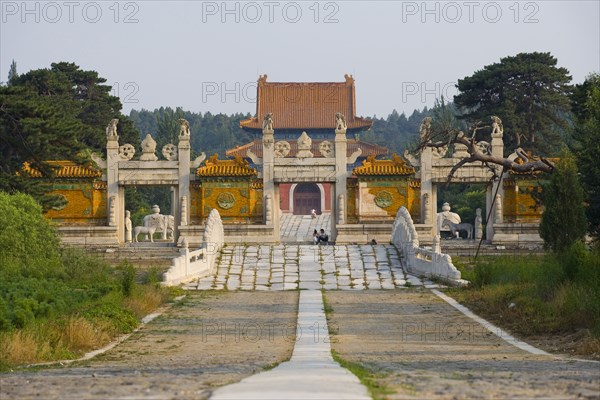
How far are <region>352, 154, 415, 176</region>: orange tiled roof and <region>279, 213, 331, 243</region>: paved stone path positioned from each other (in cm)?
1035

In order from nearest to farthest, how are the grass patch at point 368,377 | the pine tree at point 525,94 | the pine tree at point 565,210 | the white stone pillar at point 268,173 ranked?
the grass patch at point 368,377, the pine tree at point 565,210, the white stone pillar at point 268,173, the pine tree at point 525,94

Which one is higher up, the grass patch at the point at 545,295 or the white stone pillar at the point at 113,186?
the white stone pillar at the point at 113,186

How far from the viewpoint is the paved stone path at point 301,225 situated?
4922 cm

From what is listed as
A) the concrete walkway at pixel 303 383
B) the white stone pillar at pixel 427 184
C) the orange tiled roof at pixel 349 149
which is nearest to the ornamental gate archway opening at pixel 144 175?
the white stone pillar at pixel 427 184

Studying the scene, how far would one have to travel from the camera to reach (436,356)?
1384 centimetres

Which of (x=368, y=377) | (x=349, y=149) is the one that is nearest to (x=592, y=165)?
(x=368, y=377)

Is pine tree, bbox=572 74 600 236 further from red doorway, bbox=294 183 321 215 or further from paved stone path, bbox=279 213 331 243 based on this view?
red doorway, bbox=294 183 321 215

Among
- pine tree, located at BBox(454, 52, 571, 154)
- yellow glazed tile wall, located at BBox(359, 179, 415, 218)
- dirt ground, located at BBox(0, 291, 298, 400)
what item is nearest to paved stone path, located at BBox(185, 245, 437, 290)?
dirt ground, located at BBox(0, 291, 298, 400)

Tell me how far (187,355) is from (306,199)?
5340 centimetres

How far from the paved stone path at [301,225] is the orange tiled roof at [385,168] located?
1035 cm

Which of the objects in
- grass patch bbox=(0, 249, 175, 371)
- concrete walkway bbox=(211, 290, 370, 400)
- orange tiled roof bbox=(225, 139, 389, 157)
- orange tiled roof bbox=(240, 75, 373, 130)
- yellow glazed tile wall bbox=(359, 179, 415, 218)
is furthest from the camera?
orange tiled roof bbox=(240, 75, 373, 130)

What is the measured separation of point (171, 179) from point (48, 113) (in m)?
5.92

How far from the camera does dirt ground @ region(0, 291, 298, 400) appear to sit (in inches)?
381

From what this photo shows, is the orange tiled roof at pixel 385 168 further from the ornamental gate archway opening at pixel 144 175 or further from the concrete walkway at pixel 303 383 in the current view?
the concrete walkway at pixel 303 383
